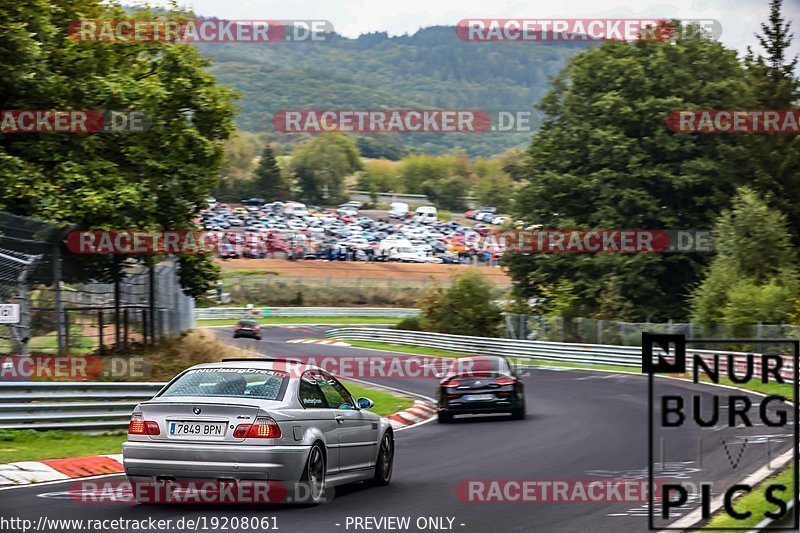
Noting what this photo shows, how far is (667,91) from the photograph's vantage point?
52.6 m

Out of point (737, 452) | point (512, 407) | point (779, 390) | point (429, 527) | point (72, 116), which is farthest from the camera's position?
point (779, 390)

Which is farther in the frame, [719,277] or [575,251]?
[575,251]

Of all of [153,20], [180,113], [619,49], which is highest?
[619,49]

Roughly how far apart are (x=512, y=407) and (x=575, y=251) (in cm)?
3155

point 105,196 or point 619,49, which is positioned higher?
point 619,49

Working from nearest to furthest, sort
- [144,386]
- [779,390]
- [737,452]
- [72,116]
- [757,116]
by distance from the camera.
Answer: [737,452] → [144,386] → [72,116] → [779,390] → [757,116]

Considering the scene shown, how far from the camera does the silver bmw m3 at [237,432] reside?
9.75 meters

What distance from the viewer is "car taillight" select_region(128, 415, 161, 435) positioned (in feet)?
32.7

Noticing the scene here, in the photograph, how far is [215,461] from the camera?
9719mm

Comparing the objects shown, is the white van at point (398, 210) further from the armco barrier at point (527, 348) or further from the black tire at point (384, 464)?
the black tire at point (384, 464)

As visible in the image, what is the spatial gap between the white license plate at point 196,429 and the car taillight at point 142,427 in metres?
0.15

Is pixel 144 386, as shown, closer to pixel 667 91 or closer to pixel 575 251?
pixel 575 251

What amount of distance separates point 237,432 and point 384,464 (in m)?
2.92

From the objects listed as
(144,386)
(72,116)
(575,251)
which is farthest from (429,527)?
(575,251)
